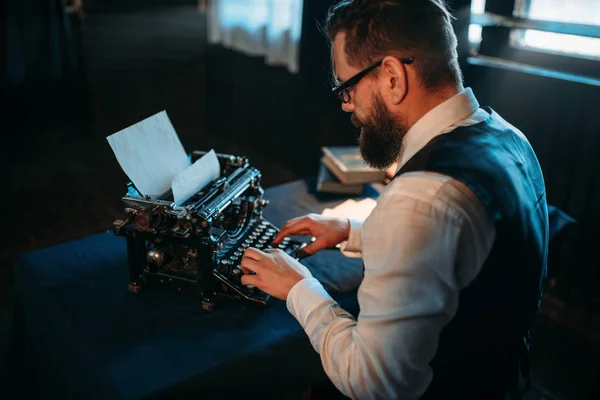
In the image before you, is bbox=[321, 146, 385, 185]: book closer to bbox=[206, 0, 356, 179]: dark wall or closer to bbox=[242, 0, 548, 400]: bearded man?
bbox=[242, 0, 548, 400]: bearded man

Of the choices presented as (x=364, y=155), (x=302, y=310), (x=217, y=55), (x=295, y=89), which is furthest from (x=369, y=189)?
(x=217, y=55)

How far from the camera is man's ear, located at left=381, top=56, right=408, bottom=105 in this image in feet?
3.71


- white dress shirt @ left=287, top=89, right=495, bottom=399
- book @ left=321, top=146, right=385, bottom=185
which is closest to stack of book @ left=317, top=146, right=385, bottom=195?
book @ left=321, top=146, right=385, bottom=185

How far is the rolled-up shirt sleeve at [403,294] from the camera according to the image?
967mm

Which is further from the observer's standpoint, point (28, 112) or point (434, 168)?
point (28, 112)

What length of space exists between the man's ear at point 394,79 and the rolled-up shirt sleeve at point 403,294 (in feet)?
0.79

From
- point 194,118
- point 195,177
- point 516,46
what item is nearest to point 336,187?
point 195,177

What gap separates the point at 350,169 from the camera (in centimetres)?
214

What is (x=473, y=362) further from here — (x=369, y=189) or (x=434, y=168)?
(x=369, y=189)

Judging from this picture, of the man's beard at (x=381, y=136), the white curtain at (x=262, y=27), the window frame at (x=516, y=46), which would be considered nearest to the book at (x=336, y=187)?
the man's beard at (x=381, y=136)

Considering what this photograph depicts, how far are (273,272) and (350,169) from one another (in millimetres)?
924

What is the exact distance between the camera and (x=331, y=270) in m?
1.64

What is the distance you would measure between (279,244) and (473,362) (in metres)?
0.73

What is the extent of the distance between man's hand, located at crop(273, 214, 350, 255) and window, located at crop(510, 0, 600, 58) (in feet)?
5.90
